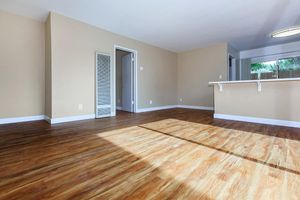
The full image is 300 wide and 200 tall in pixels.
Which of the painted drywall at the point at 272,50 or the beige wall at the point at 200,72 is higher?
the painted drywall at the point at 272,50

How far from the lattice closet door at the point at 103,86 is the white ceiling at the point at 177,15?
3.04 feet

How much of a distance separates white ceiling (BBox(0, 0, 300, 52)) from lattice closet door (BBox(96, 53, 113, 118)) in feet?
3.04

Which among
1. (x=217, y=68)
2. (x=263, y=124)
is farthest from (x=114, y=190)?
(x=217, y=68)

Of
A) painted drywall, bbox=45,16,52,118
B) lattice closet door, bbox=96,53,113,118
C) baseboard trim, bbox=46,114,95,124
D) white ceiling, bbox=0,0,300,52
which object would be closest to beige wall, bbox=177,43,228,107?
white ceiling, bbox=0,0,300,52

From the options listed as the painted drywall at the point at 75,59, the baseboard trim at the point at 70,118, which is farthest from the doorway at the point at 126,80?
the baseboard trim at the point at 70,118

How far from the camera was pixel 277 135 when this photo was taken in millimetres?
2641

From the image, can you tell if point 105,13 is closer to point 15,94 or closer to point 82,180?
point 15,94

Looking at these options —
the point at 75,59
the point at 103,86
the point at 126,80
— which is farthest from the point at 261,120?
the point at 75,59

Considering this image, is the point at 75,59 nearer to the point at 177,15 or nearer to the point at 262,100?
the point at 177,15

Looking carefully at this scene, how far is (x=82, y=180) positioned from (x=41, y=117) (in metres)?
3.49

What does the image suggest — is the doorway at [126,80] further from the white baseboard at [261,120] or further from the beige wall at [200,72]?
the white baseboard at [261,120]

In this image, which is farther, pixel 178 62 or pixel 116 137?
pixel 178 62

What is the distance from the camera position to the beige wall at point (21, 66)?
3.49 m

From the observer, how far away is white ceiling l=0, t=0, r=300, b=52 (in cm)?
312
